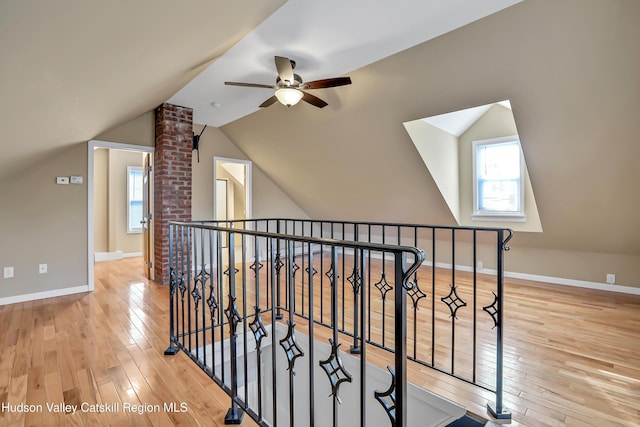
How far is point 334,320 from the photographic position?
1199 mm

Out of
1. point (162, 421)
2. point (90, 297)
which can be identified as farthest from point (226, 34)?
point (90, 297)

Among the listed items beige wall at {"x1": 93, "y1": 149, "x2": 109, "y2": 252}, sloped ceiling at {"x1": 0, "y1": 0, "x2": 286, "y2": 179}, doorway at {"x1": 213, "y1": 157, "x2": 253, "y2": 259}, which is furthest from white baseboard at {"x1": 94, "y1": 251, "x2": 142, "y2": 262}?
sloped ceiling at {"x1": 0, "y1": 0, "x2": 286, "y2": 179}

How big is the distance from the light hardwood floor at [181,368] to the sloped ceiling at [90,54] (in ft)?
5.47

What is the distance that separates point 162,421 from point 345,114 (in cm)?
361

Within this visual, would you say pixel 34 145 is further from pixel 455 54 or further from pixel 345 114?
pixel 455 54

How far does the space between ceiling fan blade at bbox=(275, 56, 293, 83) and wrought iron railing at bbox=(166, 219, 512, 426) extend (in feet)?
4.47

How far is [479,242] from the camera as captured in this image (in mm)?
4953

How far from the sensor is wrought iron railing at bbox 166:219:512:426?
1170mm

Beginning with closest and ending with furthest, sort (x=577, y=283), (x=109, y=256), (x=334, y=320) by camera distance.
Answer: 1. (x=334, y=320)
2. (x=577, y=283)
3. (x=109, y=256)

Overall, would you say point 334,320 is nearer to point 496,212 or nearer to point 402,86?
point 402,86

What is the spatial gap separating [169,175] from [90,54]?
2.79m

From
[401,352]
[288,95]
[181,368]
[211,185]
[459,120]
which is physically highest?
[459,120]

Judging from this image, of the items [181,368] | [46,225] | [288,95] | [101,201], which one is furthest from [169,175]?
[101,201]

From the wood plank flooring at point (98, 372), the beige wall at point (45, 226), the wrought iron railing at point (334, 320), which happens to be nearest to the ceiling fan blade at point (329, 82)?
the wrought iron railing at point (334, 320)
